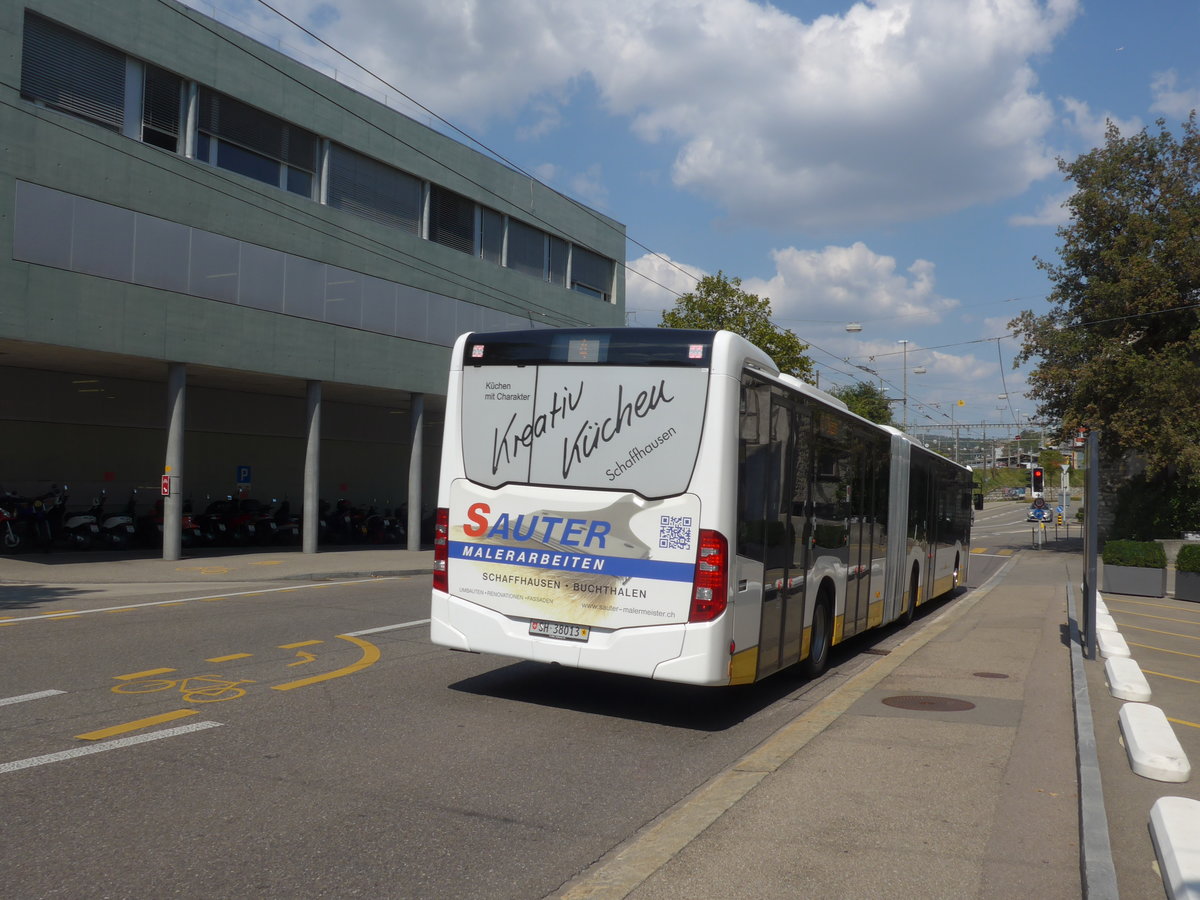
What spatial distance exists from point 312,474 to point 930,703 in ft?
64.2

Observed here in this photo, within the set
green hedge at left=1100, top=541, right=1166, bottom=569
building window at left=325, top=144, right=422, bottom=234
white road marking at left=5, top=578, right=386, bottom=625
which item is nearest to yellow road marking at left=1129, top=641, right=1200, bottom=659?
green hedge at left=1100, top=541, right=1166, bottom=569

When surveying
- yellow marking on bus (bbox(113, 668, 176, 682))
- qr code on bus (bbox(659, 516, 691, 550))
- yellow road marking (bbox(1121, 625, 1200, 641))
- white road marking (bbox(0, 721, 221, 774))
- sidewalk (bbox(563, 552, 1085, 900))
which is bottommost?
yellow road marking (bbox(1121, 625, 1200, 641))

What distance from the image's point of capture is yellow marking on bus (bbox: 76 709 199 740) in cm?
679

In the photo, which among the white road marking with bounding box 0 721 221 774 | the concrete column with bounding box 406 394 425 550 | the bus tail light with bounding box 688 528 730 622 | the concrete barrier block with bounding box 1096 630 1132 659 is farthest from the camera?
the concrete column with bounding box 406 394 425 550

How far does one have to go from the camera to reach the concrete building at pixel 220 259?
19906mm

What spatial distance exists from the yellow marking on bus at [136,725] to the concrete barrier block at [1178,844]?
603 cm

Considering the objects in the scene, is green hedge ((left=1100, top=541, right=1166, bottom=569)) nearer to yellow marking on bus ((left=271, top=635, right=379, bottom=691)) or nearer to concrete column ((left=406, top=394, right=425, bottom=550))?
concrete column ((left=406, top=394, right=425, bottom=550))

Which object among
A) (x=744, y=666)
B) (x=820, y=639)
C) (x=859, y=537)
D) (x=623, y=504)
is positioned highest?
(x=623, y=504)

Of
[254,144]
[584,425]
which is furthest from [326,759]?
[254,144]

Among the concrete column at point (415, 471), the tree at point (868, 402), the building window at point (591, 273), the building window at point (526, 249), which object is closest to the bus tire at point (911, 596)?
the concrete column at point (415, 471)

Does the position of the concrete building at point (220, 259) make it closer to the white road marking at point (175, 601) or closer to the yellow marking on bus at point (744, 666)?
the white road marking at point (175, 601)

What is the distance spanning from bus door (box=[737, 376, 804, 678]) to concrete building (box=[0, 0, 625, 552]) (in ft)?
52.2

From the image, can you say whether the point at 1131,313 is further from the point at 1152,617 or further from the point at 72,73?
the point at 72,73

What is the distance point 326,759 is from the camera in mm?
6484
